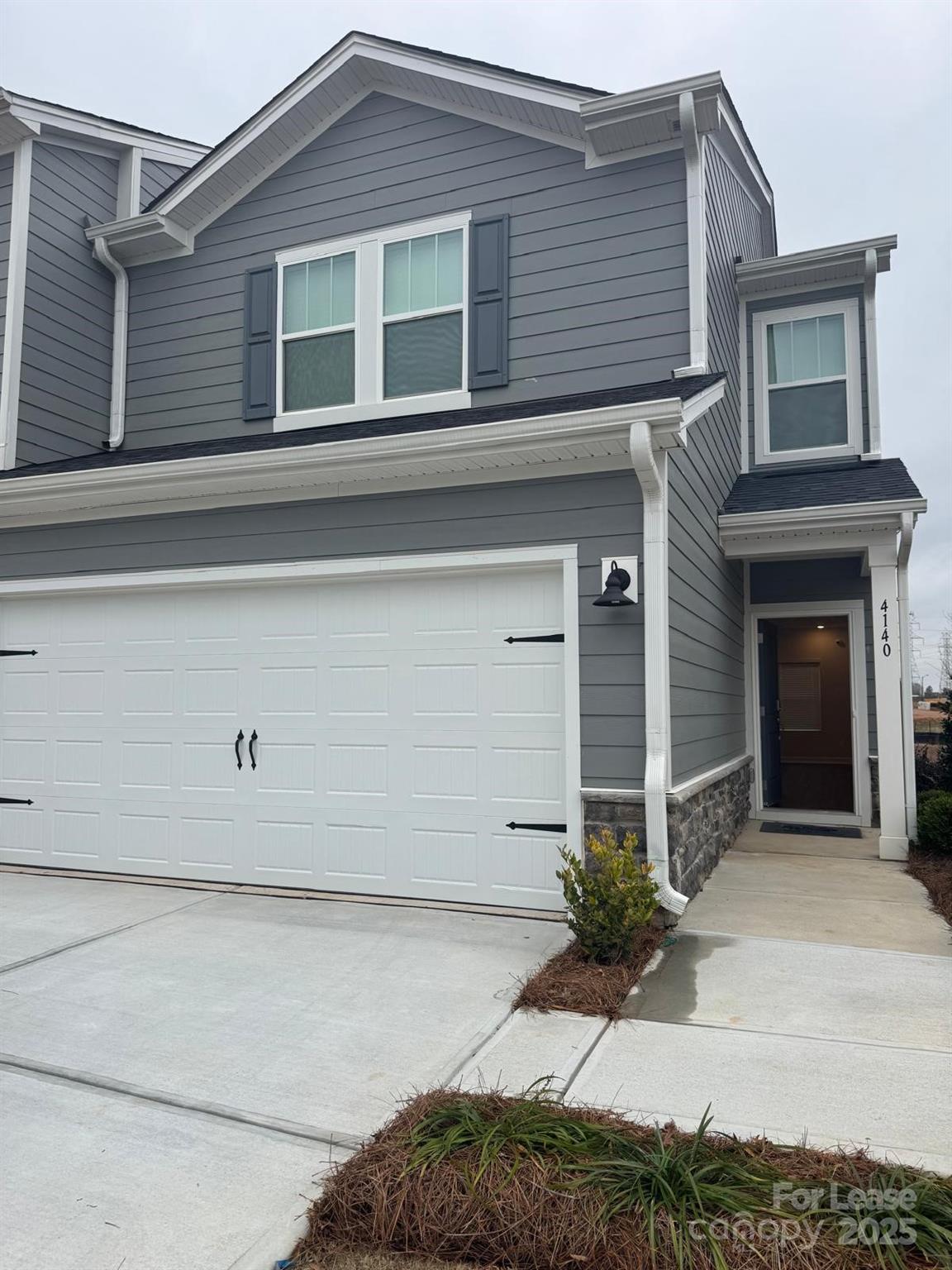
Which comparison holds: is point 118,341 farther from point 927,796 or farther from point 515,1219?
point 927,796

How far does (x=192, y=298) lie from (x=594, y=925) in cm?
653

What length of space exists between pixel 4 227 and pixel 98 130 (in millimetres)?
1388

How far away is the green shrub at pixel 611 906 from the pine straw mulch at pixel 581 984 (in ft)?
0.22

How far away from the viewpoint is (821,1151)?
8.47 feet

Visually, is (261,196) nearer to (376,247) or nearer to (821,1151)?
(376,247)

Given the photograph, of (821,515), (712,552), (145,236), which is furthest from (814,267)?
(145,236)

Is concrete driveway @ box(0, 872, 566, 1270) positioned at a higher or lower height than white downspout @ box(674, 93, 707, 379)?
lower

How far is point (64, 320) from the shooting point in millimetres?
7992

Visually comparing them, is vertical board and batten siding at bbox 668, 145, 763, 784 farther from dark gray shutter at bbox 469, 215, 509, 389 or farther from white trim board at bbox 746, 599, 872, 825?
dark gray shutter at bbox 469, 215, 509, 389

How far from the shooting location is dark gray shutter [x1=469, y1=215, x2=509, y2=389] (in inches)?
268

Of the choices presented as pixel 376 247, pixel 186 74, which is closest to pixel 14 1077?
pixel 376 247

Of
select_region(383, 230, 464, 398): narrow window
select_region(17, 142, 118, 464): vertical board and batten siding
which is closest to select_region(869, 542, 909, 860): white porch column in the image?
select_region(383, 230, 464, 398): narrow window

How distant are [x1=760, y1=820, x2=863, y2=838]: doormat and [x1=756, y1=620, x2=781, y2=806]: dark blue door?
623 millimetres

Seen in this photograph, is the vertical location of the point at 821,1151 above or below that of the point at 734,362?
below
